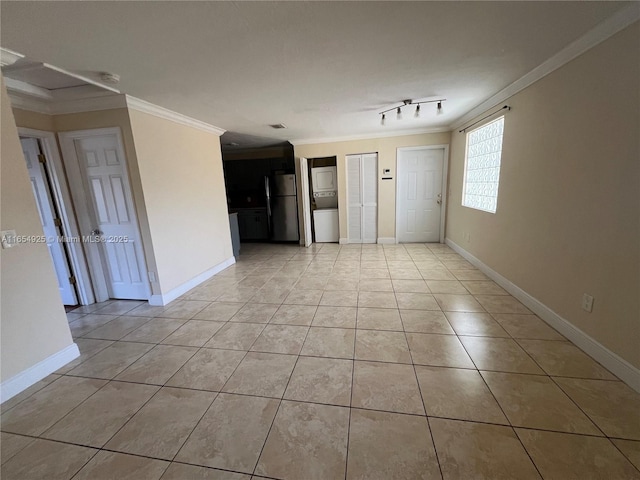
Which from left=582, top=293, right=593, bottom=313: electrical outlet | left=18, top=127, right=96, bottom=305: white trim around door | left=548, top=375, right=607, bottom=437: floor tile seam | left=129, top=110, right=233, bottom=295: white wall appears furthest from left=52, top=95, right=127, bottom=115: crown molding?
left=582, top=293, right=593, bottom=313: electrical outlet

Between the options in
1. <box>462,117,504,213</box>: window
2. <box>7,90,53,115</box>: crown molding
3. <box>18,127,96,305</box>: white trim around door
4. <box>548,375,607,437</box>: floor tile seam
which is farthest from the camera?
<box>462,117,504,213</box>: window

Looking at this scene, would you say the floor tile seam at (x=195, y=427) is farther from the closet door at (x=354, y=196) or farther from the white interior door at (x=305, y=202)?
the closet door at (x=354, y=196)

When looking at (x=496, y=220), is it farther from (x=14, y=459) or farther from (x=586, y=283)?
(x=14, y=459)

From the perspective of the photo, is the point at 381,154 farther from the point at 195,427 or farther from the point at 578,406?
the point at 195,427

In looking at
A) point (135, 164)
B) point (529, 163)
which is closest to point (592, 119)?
point (529, 163)

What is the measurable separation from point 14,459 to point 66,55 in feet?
8.16

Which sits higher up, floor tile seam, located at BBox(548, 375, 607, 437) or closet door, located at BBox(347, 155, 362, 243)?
closet door, located at BBox(347, 155, 362, 243)

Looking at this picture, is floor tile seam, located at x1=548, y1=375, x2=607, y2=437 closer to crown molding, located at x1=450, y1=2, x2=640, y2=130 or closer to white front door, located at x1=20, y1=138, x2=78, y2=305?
crown molding, located at x1=450, y1=2, x2=640, y2=130

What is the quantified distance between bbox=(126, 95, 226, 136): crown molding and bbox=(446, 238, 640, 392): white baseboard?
4528 mm

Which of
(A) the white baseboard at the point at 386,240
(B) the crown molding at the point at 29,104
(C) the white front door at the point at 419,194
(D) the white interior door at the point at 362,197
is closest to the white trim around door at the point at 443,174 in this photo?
(C) the white front door at the point at 419,194

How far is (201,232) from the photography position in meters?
3.87

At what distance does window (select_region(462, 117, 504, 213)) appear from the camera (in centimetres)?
336

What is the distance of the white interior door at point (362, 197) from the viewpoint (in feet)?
17.8

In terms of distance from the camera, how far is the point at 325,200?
6.27 m
